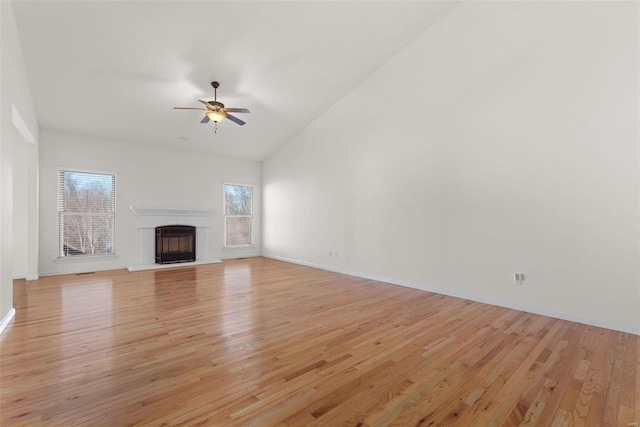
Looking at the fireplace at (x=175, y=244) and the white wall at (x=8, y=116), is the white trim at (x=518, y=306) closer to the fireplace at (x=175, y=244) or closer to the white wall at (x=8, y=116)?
the fireplace at (x=175, y=244)

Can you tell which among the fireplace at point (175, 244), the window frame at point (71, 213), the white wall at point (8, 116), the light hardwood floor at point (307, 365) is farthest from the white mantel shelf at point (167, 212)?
the light hardwood floor at point (307, 365)

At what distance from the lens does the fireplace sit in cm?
660

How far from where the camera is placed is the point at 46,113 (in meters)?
4.96

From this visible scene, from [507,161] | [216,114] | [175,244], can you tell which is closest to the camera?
[507,161]

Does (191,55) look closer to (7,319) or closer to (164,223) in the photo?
(7,319)

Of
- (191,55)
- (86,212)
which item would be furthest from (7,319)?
(191,55)

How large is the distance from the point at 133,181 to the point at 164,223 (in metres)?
1.11

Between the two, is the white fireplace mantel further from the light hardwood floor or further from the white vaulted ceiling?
the light hardwood floor

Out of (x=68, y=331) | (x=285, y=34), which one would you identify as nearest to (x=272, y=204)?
(x=285, y=34)

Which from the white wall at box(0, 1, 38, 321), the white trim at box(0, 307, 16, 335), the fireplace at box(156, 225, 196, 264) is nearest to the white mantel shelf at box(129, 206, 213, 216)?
the fireplace at box(156, 225, 196, 264)

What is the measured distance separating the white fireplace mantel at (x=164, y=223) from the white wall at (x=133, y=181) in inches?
5.9

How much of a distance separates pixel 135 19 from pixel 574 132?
17.0ft

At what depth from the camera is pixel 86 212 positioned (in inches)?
233

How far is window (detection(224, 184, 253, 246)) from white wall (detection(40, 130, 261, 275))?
0.58 feet
